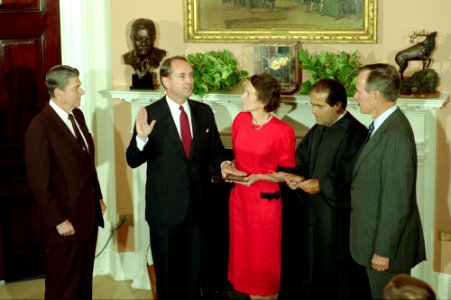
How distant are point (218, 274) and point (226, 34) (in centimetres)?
172

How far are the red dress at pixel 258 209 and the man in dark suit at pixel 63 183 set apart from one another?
87 cm

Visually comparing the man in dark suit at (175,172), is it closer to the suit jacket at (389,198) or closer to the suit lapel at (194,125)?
the suit lapel at (194,125)

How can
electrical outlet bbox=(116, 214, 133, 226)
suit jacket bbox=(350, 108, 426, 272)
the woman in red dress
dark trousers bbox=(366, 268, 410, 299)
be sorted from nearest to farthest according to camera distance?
1. suit jacket bbox=(350, 108, 426, 272)
2. dark trousers bbox=(366, 268, 410, 299)
3. the woman in red dress
4. electrical outlet bbox=(116, 214, 133, 226)

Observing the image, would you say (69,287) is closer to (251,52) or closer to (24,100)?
(24,100)

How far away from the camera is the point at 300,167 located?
4.79 m

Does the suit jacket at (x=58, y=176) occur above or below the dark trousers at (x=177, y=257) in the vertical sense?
above

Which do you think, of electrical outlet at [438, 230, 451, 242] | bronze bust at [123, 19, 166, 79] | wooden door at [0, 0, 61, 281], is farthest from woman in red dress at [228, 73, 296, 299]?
wooden door at [0, 0, 61, 281]

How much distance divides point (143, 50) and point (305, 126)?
125cm

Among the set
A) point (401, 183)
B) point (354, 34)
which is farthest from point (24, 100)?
point (401, 183)

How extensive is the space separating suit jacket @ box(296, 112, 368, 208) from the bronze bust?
5.25 ft

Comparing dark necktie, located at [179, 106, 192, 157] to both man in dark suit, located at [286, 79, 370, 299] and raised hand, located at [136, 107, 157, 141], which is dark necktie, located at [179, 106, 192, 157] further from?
man in dark suit, located at [286, 79, 370, 299]

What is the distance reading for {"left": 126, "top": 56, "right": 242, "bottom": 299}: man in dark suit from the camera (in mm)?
4668

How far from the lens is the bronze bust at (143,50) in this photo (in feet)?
18.2

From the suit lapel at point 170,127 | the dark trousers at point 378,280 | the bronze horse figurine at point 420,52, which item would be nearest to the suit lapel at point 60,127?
the suit lapel at point 170,127
